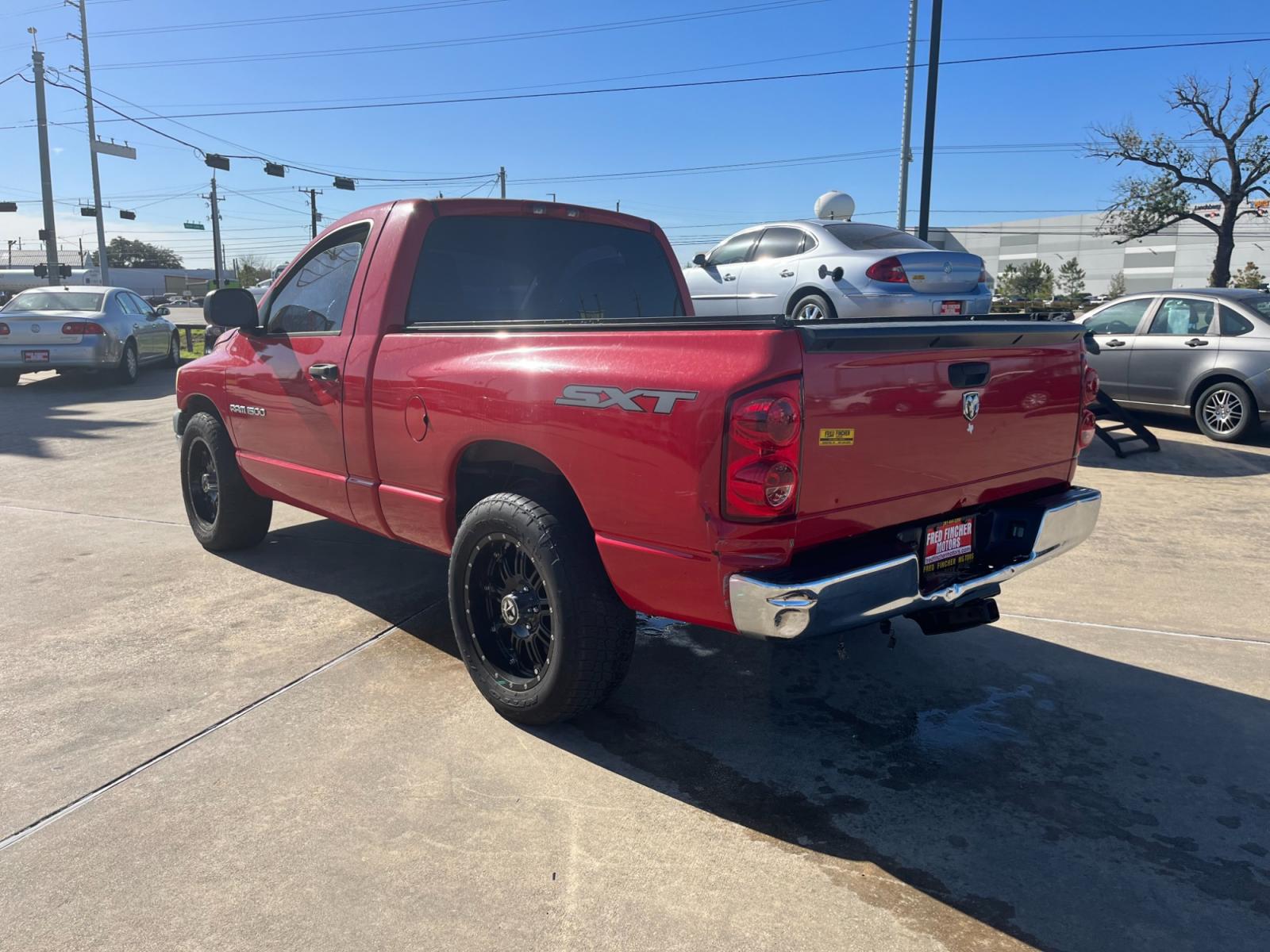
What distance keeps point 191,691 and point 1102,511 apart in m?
6.11

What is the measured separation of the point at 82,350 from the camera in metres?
13.3

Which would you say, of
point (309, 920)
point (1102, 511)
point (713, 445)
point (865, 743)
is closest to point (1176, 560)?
point (1102, 511)

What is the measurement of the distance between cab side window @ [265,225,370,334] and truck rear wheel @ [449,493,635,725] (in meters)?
1.53

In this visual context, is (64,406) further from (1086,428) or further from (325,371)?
(1086,428)

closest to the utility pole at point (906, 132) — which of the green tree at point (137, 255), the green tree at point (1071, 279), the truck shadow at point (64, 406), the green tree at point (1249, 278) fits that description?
the truck shadow at point (64, 406)

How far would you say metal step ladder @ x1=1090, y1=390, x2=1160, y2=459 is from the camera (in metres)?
8.40

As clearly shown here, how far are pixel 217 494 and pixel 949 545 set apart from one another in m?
4.38

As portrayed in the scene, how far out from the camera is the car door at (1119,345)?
1016 centimetres

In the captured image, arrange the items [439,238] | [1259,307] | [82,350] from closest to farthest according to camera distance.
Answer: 1. [439,238]
2. [1259,307]
3. [82,350]

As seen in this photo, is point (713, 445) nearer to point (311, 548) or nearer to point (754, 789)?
point (754, 789)

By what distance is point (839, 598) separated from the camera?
107 inches

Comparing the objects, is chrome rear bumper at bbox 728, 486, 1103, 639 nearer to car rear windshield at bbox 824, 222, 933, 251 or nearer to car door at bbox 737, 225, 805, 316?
car rear windshield at bbox 824, 222, 933, 251

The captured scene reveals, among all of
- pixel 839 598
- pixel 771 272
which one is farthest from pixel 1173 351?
pixel 839 598

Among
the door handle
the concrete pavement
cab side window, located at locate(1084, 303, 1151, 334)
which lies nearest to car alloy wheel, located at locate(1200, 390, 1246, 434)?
cab side window, located at locate(1084, 303, 1151, 334)
